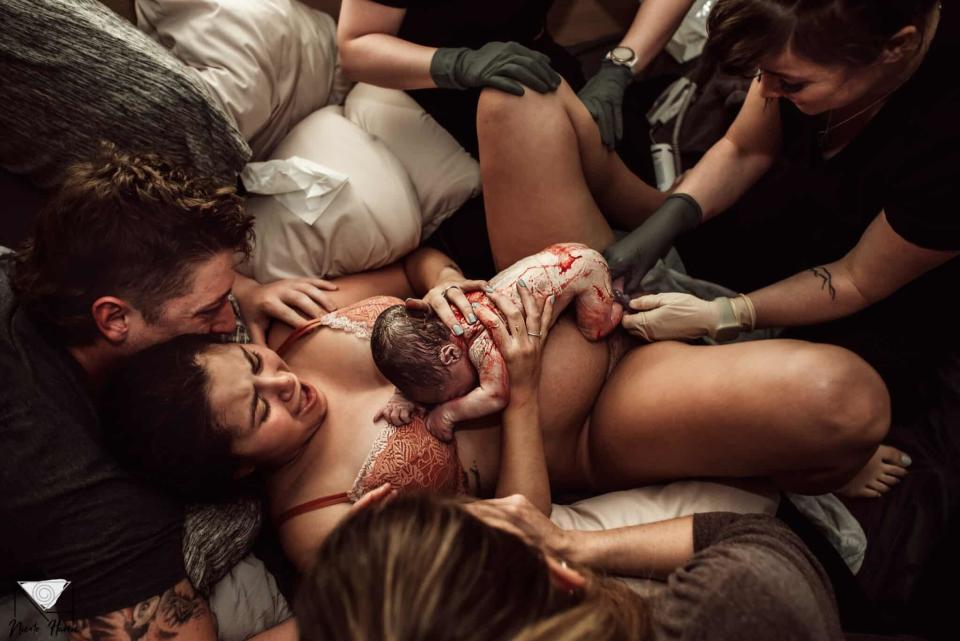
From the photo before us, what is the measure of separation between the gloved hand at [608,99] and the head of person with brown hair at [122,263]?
1016 millimetres

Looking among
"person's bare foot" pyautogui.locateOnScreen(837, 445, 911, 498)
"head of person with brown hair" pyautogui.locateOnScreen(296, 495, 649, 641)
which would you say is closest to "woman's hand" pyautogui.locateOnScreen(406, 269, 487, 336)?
"head of person with brown hair" pyautogui.locateOnScreen(296, 495, 649, 641)

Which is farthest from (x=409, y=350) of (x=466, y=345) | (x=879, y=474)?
(x=879, y=474)

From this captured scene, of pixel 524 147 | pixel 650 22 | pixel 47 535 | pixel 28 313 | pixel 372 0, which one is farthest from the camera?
pixel 650 22

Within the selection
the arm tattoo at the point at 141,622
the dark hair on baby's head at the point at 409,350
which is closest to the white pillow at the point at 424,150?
the dark hair on baby's head at the point at 409,350

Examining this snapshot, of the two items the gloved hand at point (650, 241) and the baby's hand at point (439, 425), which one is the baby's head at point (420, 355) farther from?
the gloved hand at point (650, 241)

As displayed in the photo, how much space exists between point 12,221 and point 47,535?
33.6 inches

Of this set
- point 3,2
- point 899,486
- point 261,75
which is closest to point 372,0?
point 261,75

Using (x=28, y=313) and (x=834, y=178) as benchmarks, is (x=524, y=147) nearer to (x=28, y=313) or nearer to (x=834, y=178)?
(x=834, y=178)

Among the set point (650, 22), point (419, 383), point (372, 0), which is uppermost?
point (650, 22)

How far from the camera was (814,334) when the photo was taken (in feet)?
5.83

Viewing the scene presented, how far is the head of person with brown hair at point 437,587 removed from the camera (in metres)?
0.70

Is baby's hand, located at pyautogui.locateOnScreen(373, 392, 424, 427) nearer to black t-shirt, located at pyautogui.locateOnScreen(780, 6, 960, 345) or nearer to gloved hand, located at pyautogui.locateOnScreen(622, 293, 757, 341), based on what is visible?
gloved hand, located at pyautogui.locateOnScreen(622, 293, 757, 341)

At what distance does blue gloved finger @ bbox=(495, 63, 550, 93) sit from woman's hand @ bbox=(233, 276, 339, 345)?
2.38 feet

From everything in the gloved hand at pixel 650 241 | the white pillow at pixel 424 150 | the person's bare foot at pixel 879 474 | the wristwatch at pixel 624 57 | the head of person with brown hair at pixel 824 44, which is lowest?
the person's bare foot at pixel 879 474
